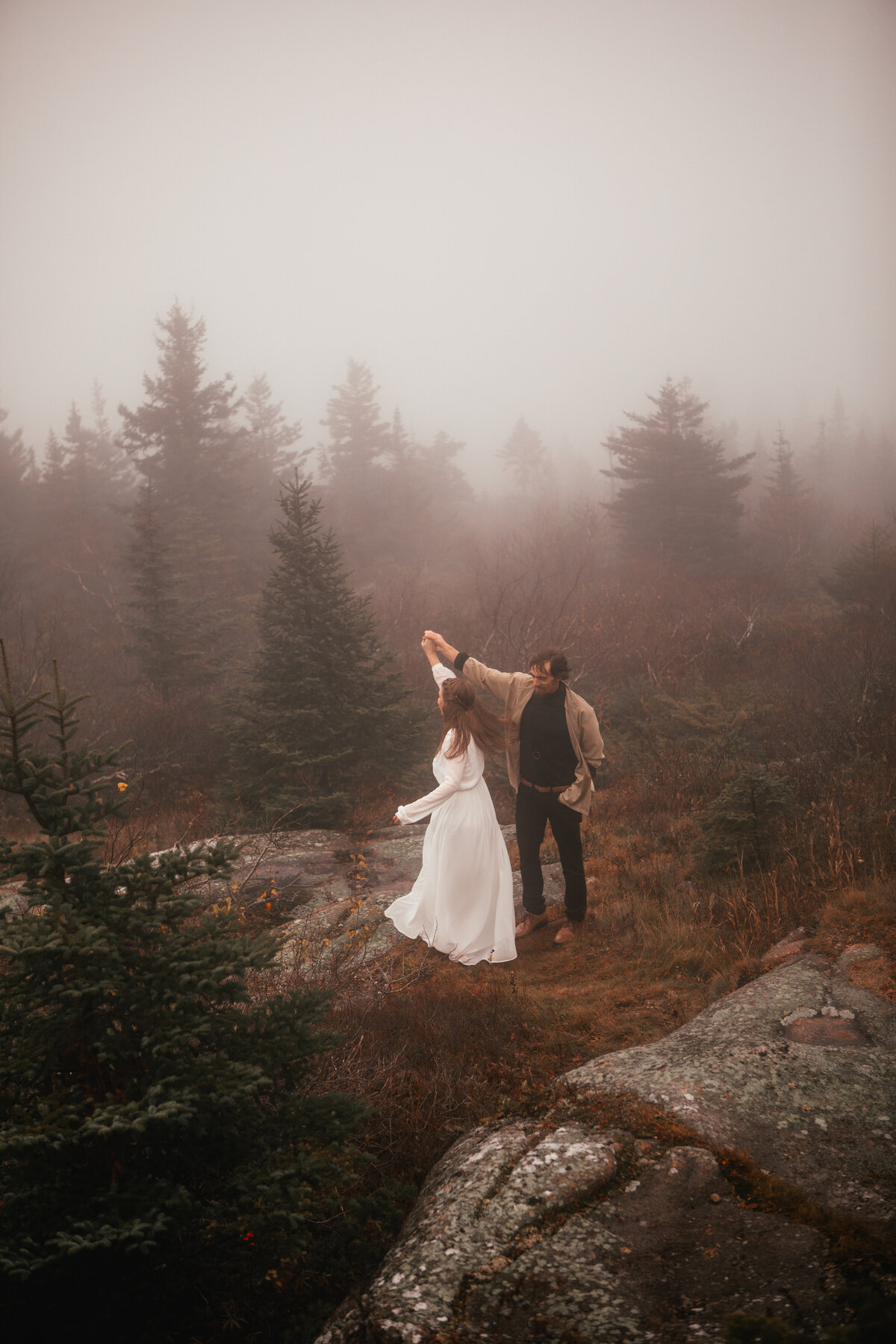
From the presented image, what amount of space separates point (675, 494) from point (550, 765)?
1930 cm

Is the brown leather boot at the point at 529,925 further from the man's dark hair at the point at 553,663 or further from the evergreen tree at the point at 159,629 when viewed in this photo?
the evergreen tree at the point at 159,629

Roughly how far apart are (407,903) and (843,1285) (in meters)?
4.21

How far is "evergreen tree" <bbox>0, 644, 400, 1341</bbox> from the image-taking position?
6.52 ft

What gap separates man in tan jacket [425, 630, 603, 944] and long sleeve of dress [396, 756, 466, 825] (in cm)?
60

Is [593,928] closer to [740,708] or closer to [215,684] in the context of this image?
[740,708]

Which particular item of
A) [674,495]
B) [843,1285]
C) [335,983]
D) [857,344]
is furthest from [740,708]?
[857,344]

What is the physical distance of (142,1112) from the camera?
6.69 ft

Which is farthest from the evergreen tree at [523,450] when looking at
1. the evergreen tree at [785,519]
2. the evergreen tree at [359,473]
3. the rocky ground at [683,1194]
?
the rocky ground at [683,1194]

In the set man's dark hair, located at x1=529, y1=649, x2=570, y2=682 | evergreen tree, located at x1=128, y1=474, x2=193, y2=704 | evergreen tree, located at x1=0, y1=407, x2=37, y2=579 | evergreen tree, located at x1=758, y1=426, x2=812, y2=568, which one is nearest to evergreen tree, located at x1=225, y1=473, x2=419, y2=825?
man's dark hair, located at x1=529, y1=649, x2=570, y2=682

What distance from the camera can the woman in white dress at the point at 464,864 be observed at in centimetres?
555

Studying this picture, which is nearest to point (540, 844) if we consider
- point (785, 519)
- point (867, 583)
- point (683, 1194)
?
point (683, 1194)

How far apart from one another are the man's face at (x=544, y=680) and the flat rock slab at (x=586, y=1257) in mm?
3358

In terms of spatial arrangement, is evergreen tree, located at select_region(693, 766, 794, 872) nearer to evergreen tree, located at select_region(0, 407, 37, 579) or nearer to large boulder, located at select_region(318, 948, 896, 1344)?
large boulder, located at select_region(318, 948, 896, 1344)

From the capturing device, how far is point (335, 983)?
184 inches
